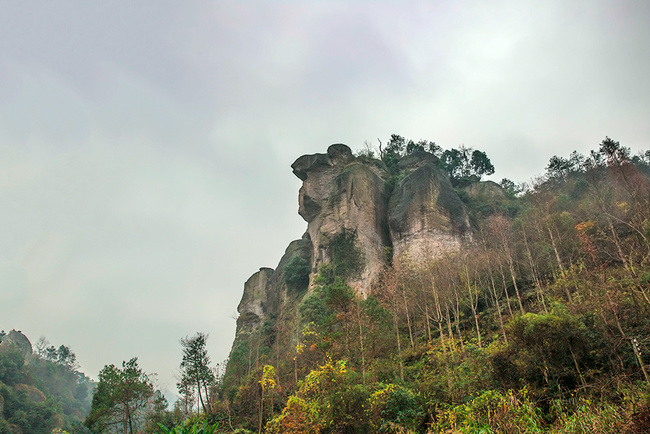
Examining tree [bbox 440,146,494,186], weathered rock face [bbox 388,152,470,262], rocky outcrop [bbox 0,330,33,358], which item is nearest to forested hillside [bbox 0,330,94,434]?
rocky outcrop [bbox 0,330,33,358]

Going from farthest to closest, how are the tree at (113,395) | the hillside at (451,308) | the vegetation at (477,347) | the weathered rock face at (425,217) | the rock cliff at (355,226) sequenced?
the weathered rock face at (425,217), the rock cliff at (355,226), the tree at (113,395), the hillside at (451,308), the vegetation at (477,347)

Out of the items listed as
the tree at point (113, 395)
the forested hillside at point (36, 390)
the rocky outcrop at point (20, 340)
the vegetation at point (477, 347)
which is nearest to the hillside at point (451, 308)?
the vegetation at point (477, 347)

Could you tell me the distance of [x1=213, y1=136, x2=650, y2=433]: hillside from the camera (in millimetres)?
11250

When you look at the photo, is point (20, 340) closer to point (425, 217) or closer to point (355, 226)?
point (355, 226)

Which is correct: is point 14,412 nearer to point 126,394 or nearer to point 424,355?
point 126,394

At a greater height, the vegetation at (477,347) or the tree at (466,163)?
the tree at (466,163)

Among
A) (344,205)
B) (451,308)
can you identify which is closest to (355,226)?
(344,205)

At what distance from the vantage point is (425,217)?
120ft

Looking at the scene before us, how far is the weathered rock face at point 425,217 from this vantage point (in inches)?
1382

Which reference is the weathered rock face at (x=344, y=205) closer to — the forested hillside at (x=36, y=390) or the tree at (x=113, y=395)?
the tree at (x=113, y=395)

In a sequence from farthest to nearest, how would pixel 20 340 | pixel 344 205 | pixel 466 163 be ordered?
pixel 20 340 < pixel 466 163 < pixel 344 205

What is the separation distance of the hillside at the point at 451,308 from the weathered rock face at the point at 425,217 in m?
0.16

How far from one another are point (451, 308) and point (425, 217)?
1530cm

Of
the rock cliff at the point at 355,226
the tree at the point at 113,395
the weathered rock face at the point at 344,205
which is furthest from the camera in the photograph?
the weathered rock face at the point at 344,205
